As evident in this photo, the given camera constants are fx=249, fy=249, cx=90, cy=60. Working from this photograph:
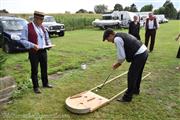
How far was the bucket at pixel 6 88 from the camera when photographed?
16.2 feet

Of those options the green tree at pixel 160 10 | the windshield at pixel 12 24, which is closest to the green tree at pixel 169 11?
the green tree at pixel 160 10

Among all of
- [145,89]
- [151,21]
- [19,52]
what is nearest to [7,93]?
[145,89]

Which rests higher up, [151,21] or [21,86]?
[151,21]

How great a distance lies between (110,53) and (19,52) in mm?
4274

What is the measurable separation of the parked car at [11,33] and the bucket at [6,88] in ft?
18.3

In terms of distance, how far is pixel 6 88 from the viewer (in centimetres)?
505

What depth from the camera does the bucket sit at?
4.93 metres

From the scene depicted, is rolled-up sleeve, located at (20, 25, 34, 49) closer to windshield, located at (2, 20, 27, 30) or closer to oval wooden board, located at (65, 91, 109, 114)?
oval wooden board, located at (65, 91, 109, 114)

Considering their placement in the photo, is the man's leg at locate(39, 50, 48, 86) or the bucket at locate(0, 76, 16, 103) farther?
the man's leg at locate(39, 50, 48, 86)

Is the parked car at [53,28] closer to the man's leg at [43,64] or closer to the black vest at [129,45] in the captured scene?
the man's leg at [43,64]

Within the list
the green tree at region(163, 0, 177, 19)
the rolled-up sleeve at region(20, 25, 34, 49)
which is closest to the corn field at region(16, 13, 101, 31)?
the rolled-up sleeve at region(20, 25, 34, 49)

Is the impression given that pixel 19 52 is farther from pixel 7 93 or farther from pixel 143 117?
pixel 143 117

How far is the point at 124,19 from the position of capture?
104 feet

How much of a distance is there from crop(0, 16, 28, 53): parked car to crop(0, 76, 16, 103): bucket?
220 inches
